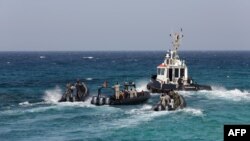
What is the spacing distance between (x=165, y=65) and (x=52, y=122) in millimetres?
22561

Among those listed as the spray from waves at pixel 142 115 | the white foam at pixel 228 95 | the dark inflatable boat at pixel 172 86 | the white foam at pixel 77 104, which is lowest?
the white foam at pixel 228 95

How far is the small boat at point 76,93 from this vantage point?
4991cm

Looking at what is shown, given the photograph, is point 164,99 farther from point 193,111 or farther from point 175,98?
point 193,111

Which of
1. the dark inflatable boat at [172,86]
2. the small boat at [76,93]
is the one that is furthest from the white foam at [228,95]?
the small boat at [76,93]

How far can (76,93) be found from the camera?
51.0 metres

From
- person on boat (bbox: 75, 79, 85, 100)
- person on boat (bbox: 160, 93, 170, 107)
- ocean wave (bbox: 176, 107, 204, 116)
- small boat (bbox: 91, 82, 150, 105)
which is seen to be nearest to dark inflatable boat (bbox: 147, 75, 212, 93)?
small boat (bbox: 91, 82, 150, 105)

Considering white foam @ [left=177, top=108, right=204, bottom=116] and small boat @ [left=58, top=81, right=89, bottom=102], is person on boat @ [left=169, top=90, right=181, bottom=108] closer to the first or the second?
white foam @ [left=177, top=108, right=204, bottom=116]

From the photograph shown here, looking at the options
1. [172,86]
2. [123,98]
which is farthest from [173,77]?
[123,98]

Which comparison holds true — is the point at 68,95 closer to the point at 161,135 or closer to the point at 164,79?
the point at 164,79

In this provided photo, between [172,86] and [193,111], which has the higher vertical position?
[172,86]

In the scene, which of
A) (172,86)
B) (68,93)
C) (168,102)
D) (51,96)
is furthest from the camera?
(51,96)

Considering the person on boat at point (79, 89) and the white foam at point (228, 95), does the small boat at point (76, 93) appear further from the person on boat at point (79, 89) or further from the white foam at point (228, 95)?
the white foam at point (228, 95)

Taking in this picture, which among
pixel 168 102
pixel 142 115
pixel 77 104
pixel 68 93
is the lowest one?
pixel 77 104

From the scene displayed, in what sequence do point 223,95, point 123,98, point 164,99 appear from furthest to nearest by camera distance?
point 223,95 → point 123,98 → point 164,99
